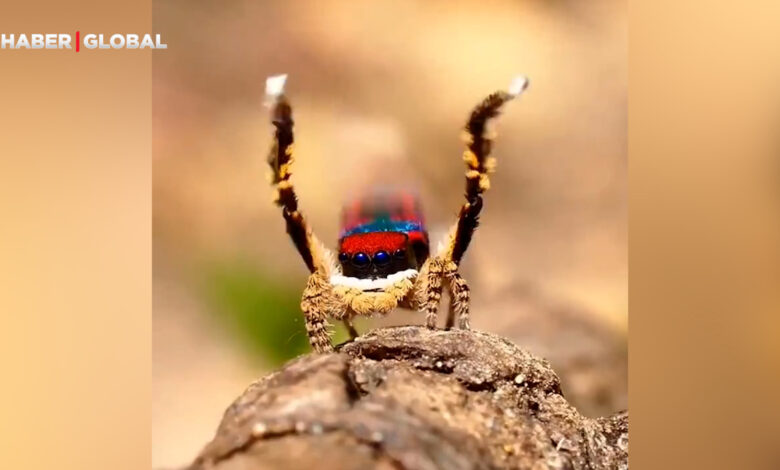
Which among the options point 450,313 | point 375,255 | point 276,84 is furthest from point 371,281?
point 276,84

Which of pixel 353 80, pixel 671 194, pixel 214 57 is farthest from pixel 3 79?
pixel 671 194

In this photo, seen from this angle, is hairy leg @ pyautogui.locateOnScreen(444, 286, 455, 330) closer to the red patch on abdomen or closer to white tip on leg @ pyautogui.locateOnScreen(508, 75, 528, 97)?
the red patch on abdomen

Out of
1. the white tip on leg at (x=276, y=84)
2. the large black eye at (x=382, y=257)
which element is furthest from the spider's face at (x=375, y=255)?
the white tip on leg at (x=276, y=84)

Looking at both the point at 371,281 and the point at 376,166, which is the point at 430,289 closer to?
the point at 371,281

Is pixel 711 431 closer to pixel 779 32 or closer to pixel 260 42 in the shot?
pixel 779 32

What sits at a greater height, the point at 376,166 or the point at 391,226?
the point at 376,166

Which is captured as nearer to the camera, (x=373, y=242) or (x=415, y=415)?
(x=415, y=415)

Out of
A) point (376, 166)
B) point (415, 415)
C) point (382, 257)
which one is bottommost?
point (415, 415)

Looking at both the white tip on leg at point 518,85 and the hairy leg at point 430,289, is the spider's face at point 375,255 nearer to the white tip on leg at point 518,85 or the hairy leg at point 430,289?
the hairy leg at point 430,289
